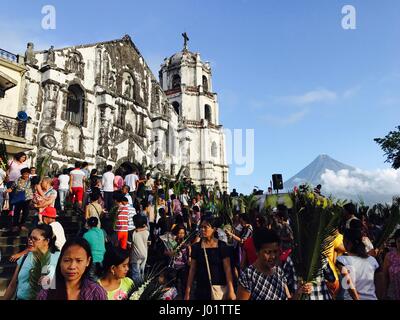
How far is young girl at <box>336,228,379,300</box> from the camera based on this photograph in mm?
3236

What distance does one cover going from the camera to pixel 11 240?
22.6 ft

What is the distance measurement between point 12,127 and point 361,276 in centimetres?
1530

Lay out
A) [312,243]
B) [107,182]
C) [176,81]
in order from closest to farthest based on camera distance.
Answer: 1. [312,243]
2. [107,182]
3. [176,81]

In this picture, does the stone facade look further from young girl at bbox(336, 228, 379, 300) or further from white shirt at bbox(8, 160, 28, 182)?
young girl at bbox(336, 228, 379, 300)

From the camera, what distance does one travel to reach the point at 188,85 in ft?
105

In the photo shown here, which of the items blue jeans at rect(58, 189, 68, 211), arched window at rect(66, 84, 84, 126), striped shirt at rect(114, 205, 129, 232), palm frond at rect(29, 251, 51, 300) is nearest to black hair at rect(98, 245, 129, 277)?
palm frond at rect(29, 251, 51, 300)

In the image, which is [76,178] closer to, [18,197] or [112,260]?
[18,197]

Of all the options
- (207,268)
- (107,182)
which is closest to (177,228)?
(207,268)

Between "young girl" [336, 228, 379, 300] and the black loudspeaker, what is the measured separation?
13343 mm

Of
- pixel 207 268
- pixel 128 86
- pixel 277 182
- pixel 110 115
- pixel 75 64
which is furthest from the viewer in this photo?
pixel 128 86
